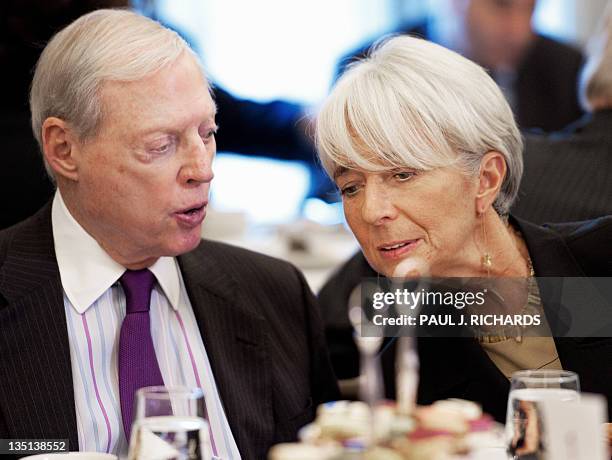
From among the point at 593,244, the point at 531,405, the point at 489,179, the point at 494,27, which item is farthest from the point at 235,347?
the point at 494,27

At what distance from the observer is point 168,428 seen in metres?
1.15

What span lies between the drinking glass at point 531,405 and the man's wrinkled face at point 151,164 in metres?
0.74

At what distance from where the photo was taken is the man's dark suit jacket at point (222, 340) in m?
1.66

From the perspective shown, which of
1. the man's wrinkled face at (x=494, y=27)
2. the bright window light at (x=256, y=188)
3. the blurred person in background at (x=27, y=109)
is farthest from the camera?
the bright window light at (x=256, y=188)

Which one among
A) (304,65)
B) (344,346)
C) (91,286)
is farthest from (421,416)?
(304,65)

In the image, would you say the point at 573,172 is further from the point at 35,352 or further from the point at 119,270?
the point at 35,352

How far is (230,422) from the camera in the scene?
5.82ft

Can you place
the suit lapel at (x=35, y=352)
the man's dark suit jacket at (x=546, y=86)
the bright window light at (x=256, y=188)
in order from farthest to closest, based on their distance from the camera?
the bright window light at (x=256, y=188) → the man's dark suit jacket at (x=546, y=86) → the suit lapel at (x=35, y=352)

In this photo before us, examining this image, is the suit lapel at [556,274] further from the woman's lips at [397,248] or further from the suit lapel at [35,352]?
the suit lapel at [35,352]

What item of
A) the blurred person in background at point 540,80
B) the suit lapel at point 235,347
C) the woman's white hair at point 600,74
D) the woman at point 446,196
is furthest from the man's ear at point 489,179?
the blurred person in background at point 540,80

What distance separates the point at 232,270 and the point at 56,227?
370 mm

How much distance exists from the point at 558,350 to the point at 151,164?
0.78 meters

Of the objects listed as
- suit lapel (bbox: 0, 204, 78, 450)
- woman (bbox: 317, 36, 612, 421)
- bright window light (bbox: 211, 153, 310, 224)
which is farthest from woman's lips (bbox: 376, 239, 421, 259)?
bright window light (bbox: 211, 153, 310, 224)

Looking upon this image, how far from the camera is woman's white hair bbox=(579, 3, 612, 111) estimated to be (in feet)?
8.36
